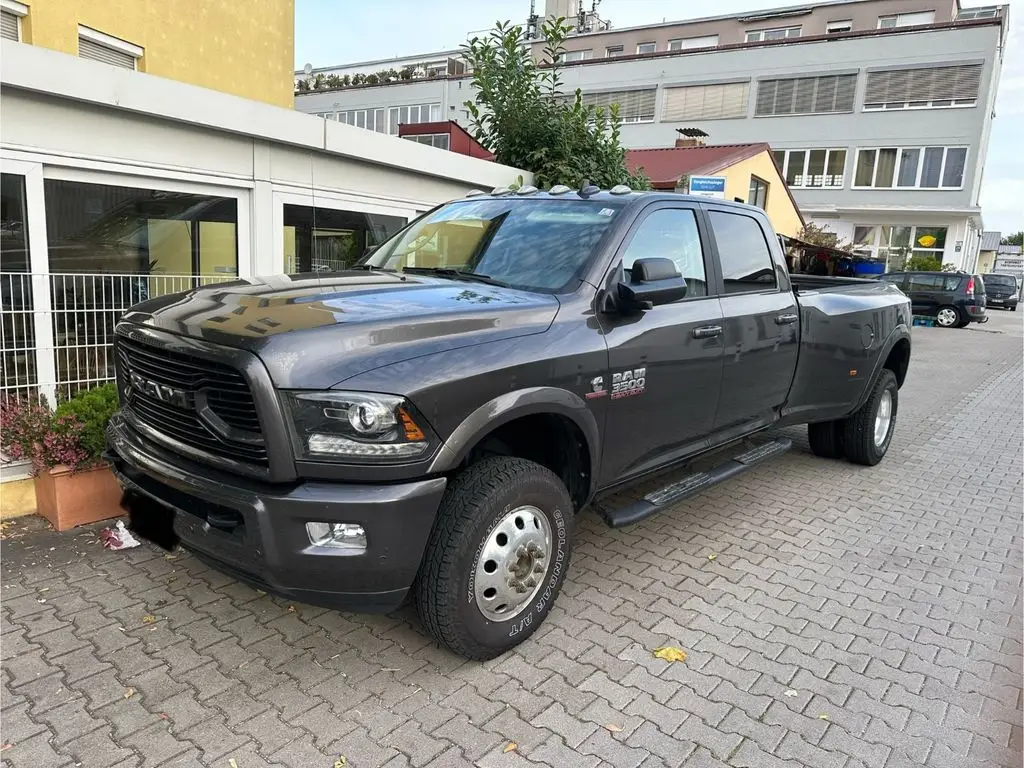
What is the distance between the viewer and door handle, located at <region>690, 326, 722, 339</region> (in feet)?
13.0

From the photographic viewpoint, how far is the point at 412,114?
4406 centimetres

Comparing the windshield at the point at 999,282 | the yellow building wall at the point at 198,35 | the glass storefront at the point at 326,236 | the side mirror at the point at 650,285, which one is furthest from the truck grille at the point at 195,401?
the windshield at the point at 999,282

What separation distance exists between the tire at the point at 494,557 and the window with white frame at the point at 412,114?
4296 cm

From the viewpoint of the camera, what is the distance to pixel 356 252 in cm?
730

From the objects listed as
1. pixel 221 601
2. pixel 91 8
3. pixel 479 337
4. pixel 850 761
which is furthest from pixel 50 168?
pixel 850 761

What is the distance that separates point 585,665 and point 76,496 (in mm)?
3132

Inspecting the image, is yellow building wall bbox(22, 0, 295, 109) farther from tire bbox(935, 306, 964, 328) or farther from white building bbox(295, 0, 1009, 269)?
white building bbox(295, 0, 1009, 269)

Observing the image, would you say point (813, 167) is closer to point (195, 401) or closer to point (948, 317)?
point (948, 317)

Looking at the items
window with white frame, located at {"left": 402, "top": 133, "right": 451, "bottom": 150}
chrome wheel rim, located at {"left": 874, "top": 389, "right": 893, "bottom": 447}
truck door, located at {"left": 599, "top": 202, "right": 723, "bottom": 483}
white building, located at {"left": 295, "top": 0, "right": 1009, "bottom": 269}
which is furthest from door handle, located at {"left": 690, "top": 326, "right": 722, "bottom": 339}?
white building, located at {"left": 295, "top": 0, "right": 1009, "bottom": 269}

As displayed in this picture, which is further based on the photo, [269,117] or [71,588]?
[269,117]

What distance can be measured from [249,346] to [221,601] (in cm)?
164

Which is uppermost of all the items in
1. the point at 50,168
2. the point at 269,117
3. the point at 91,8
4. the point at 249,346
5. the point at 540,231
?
the point at 91,8

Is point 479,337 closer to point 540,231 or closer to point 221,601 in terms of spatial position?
point 540,231

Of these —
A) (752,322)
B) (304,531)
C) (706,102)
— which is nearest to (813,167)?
(706,102)
